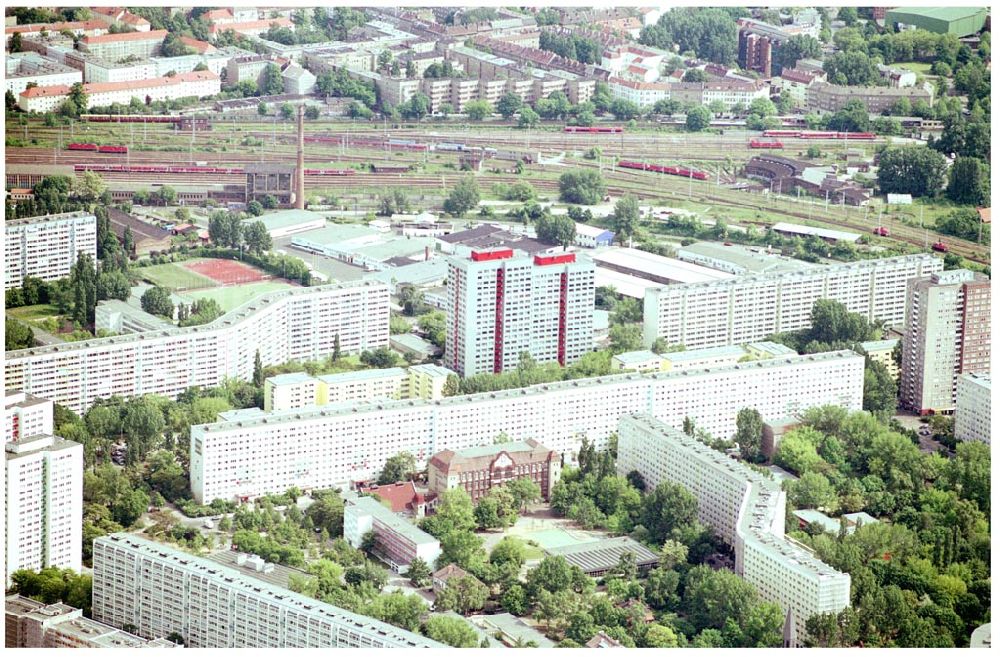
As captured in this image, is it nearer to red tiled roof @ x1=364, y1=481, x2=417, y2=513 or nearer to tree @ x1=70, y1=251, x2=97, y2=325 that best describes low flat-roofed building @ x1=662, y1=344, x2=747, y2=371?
red tiled roof @ x1=364, y1=481, x2=417, y2=513

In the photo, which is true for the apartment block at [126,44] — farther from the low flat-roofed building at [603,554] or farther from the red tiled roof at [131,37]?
the low flat-roofed building at [603,554]

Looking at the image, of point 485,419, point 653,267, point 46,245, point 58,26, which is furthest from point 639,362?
point 58,26

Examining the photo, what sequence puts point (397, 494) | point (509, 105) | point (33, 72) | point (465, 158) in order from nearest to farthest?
point (397, 494)
point (33, 72)
point (465, 158)
point (509, 105)

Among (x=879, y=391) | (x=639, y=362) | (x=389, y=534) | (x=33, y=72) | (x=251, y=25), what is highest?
(x=251, y=25)

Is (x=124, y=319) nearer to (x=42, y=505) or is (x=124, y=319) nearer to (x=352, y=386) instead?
(x=352, y=386)

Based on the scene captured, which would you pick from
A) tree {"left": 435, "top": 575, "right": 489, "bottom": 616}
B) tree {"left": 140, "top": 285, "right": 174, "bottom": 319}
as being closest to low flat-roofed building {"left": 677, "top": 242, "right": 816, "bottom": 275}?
tree {"left": 140, "top": 285, "right": 174, "bottom": 319}
